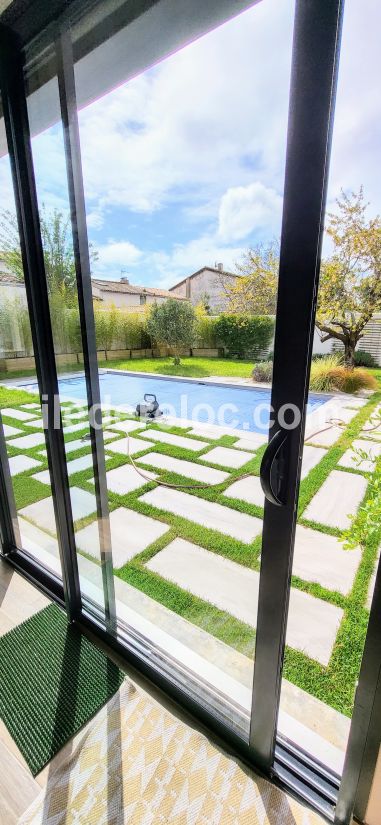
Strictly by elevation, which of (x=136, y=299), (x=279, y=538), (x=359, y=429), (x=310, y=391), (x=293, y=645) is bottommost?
(x=293, y=645)

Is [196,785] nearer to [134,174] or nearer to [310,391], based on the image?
[310,391]

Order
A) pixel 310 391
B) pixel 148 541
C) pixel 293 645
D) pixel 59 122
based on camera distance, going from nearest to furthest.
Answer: pixel 310 391 < pixel 59 122 < pixel 293 645 < pixel 148 541

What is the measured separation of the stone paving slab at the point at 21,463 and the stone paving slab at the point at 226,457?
4.96 ft

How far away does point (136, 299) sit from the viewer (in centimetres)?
159

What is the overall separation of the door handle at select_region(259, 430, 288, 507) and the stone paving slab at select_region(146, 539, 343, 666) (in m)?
0.71

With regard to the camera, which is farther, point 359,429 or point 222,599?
point 222,599

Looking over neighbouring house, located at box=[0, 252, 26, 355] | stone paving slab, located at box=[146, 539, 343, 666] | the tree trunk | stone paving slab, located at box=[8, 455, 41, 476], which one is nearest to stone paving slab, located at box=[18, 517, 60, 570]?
stone paving slab, located at box=[8, 455, 41, 476]

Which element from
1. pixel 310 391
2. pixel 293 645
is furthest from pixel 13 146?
pixel 293 645

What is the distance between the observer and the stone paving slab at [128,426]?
4078 mm

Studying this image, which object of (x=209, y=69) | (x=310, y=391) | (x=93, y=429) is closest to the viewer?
(x=310, y=391)

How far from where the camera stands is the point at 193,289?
45.8 inches

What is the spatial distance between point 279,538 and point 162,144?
136cm

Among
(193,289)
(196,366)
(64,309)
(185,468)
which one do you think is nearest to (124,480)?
(185,468)

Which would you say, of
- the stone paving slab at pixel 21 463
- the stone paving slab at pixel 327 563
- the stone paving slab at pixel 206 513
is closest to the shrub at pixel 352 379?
the stone paving slab at pixel 327 563
